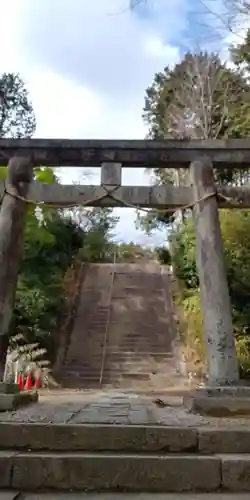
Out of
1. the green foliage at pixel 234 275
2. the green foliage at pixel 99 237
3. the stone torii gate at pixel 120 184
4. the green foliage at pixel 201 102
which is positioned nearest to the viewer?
the stone torii gate at pixel 120 184

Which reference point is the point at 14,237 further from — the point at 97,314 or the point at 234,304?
the point at 97,314

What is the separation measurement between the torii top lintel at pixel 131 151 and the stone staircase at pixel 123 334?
641 cm

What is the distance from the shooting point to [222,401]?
15.5 feet

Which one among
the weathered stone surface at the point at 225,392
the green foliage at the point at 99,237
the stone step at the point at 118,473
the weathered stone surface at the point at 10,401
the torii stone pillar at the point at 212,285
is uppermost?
the green foliage at the point at 99,237

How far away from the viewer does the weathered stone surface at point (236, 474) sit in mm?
3096

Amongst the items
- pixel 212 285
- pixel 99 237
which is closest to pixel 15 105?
pixel 99 237

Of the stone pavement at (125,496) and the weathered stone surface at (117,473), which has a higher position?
the weathered stone surface at (117,473)

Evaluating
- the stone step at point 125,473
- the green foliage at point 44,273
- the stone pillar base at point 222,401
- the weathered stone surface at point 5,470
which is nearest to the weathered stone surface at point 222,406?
the stone pillar base at point 222,401

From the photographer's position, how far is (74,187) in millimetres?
6613

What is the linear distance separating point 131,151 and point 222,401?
3.59 metres

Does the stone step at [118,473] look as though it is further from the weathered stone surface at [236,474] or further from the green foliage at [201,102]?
the green foliage at [201,102]

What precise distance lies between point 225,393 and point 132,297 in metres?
12.3

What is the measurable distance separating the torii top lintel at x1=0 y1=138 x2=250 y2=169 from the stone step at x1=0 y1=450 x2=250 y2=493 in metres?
4.34

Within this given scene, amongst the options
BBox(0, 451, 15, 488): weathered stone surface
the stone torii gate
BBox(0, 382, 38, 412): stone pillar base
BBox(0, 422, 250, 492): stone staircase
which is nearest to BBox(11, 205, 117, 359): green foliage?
the stone torii gate
